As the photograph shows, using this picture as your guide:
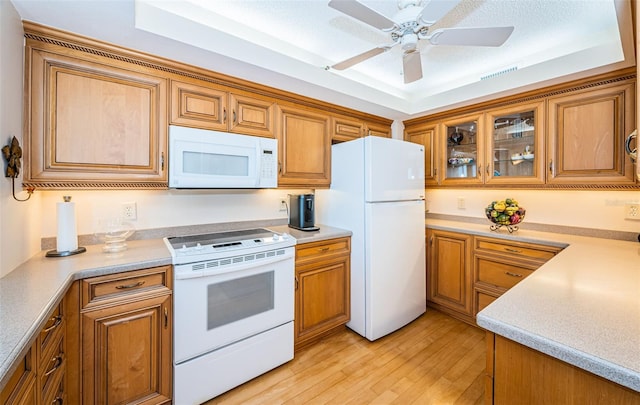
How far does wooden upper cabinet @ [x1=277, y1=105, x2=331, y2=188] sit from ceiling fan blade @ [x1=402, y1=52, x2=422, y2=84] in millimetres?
866

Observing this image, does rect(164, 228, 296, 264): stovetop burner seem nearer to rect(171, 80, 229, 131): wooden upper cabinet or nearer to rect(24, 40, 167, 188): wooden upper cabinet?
rect(24, 40, 167, 188): wooden upper cabinet

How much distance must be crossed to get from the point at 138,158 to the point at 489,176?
2.88 metres

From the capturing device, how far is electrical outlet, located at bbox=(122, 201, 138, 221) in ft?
5.99

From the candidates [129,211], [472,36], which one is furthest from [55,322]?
[472,36]

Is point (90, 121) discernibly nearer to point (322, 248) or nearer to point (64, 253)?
point (64, 253)

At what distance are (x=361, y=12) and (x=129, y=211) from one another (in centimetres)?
190

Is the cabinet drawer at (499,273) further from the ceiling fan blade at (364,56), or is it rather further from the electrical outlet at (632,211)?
the ceiling fan blade at (364,56)

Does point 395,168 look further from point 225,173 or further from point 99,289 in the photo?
point 99,289

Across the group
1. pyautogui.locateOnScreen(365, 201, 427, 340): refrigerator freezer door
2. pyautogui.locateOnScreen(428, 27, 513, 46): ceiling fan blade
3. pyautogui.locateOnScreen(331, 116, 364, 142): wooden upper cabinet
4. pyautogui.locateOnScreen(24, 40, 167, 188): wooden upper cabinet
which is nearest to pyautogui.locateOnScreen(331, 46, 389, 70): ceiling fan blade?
pyautogui.locateOnScreen(428, 27, 513, 46): ceiling fan blade

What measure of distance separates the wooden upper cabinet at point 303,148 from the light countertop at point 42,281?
1.11 meters

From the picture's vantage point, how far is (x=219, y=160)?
186cm

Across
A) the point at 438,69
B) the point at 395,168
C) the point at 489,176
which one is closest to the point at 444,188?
the point at 489,176

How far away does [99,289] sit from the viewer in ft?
4.24

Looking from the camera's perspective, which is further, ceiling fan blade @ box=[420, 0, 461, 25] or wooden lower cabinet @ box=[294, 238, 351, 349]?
wooden lower cabinet @ box=[294, 238, 351, 349]
